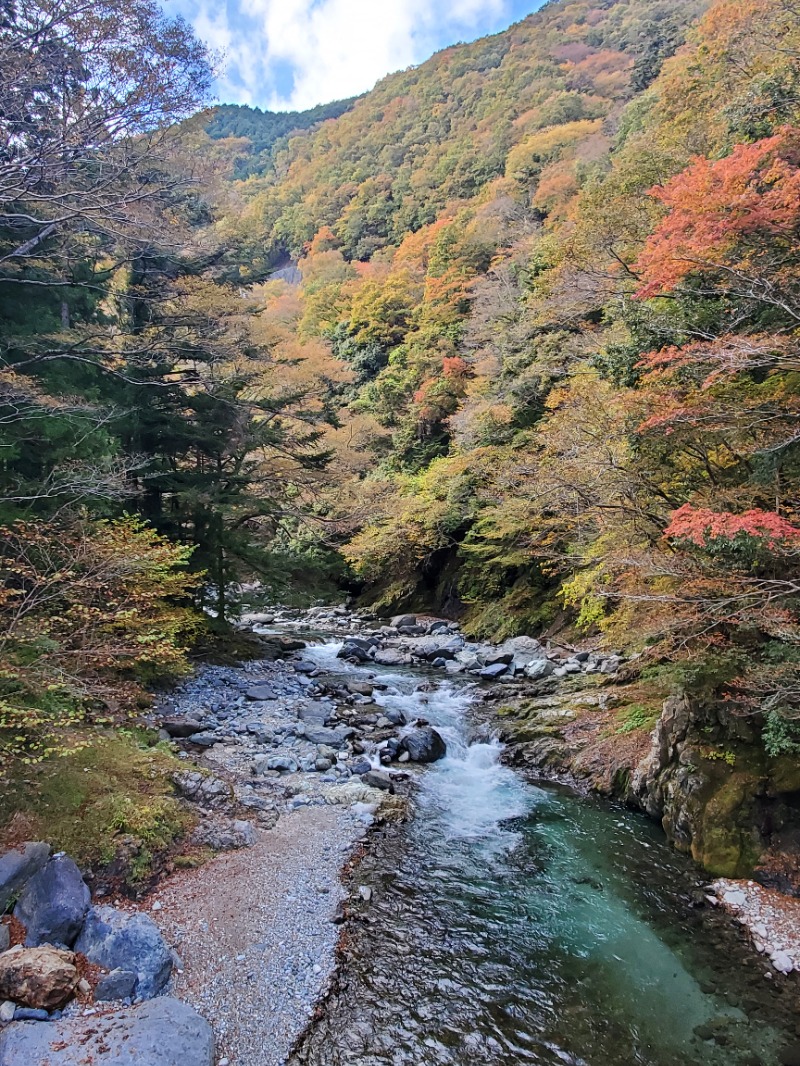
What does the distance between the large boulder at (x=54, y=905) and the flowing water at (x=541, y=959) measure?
6.66 ft

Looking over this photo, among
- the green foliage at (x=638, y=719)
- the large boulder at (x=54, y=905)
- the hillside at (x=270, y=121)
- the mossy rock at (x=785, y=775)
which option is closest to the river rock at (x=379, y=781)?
the green foliage at (x=638, y=719)

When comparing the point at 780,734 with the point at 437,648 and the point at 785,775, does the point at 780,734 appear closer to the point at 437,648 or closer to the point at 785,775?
the point at 785,775

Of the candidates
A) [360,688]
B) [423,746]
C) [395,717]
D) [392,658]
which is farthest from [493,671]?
[423,746]

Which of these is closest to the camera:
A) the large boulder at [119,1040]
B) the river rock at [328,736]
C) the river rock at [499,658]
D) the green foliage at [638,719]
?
the large boulder at [119,1040]

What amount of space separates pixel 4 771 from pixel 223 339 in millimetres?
9934

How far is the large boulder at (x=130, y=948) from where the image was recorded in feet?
12.9

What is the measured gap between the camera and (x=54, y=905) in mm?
4184

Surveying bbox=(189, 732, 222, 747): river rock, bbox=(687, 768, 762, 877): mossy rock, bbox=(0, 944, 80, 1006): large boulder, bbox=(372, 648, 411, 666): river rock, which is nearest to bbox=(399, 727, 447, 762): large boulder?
bbox=(189, 732, 222, 747): river rock

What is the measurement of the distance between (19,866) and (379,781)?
454cm

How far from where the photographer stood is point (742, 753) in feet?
20.5

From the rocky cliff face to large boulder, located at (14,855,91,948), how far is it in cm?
612

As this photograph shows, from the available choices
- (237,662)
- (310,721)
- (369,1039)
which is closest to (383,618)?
(237,662)

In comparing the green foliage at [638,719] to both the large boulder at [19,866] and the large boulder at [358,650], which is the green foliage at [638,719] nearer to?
the large boulder at [19,866]

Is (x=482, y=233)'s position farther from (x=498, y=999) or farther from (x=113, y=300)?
(x=498, y=999)
